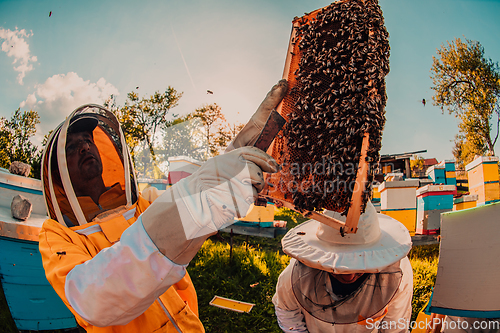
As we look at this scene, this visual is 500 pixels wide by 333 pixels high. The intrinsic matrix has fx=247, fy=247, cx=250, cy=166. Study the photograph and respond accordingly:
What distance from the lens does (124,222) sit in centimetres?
180

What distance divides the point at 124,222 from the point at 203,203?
949 millimetres

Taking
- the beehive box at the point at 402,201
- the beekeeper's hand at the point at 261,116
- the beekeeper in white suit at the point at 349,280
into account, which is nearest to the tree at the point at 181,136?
the beekeeper's hand at the point at 261,116

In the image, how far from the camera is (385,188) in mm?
5824

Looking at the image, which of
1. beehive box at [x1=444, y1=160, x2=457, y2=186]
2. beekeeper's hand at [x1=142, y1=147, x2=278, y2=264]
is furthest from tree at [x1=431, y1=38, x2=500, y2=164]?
beekeeper's hand at [x1=142, y1=147, x2=278, y2=264]

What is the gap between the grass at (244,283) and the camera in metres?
4.14

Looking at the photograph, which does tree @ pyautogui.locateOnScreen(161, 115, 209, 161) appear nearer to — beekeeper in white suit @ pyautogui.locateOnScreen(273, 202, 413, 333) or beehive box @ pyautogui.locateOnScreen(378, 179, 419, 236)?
beekeeper in white suit @ pyautogui.locateOnScreen(273, 202, 413, 333)

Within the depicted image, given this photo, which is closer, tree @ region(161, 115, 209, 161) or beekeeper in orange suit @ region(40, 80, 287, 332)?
beekeeper in orange suit @ region(40, 80, 287, 332)

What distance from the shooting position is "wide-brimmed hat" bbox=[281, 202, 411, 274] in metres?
2.05

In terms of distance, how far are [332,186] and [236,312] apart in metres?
3.91

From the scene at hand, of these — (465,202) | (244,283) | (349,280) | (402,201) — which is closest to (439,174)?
(465,202)

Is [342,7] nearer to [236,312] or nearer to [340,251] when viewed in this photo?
[340,251]

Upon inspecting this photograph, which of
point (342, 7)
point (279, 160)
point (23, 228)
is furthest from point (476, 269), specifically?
point (23, 228)

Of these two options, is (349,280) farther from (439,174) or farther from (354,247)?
(439,174)

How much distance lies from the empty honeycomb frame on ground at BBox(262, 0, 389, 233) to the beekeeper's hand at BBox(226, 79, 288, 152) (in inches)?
2.3
